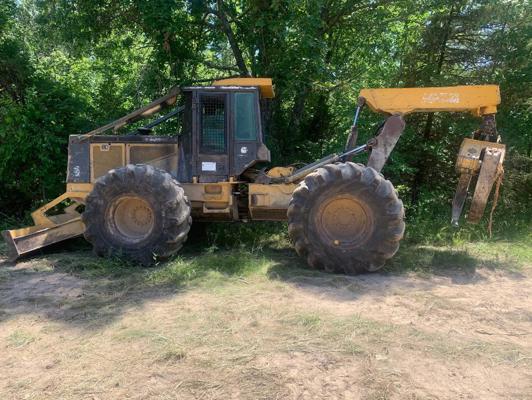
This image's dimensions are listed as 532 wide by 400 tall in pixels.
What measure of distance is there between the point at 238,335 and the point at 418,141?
731 centimetres

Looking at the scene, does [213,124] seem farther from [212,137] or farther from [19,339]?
[19,339]

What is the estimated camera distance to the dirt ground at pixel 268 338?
320cm

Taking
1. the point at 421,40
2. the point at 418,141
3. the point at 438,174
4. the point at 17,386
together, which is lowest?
the point at 17,386

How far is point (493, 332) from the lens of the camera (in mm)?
4113

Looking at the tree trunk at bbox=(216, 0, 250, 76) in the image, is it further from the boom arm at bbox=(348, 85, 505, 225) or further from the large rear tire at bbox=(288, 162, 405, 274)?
the large rear tire at bbox=(288, 162, 405, 274)

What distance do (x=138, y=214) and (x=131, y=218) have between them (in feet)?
0.36

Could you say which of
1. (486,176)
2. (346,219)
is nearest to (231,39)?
(346,219)

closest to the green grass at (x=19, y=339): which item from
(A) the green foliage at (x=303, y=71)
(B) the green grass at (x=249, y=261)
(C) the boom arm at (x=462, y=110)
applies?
(B) the green grass at (x=249, y=261)

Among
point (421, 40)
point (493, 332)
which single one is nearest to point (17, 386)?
point (493, 332)

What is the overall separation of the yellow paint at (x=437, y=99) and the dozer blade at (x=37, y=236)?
14.6 ft

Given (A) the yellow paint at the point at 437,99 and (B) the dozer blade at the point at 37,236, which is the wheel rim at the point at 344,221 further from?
(B) the dozer blade at the point at 37,236

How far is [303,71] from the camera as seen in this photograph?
8.73 m

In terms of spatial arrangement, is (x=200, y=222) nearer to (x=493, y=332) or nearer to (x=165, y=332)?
(x=165, y=332)

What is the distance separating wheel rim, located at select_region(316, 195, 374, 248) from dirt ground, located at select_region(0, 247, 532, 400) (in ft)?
1.88
